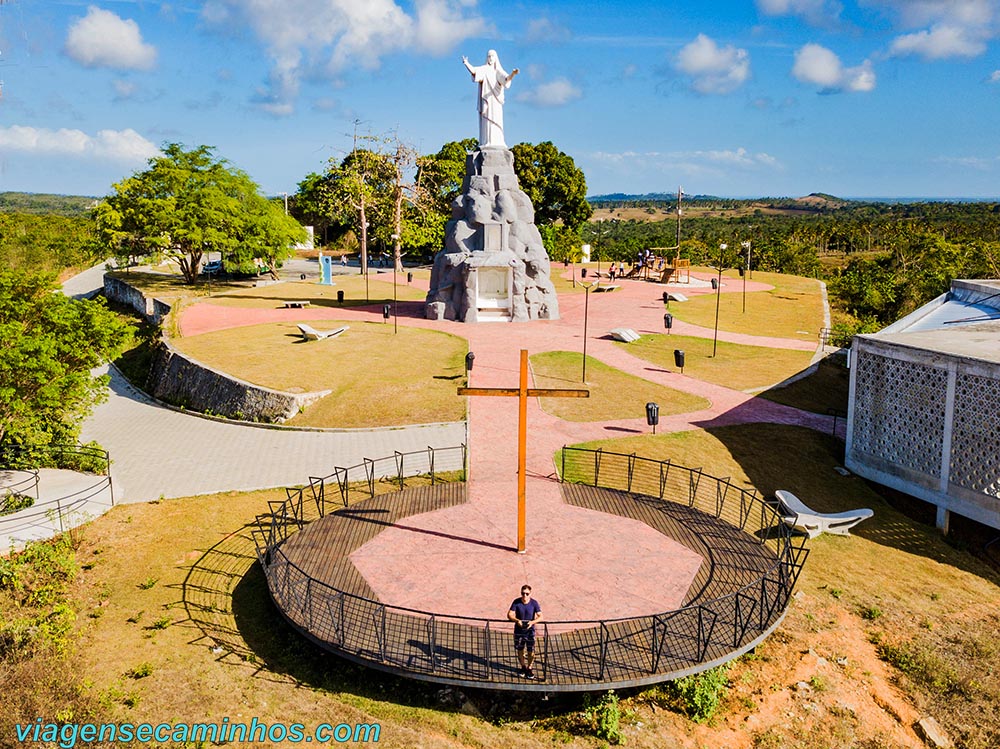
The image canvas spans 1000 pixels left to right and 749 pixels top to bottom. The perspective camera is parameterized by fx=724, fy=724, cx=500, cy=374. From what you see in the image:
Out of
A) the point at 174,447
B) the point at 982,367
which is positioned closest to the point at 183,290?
the point at 174,447

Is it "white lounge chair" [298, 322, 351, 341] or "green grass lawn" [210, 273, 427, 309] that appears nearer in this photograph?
"white lounge chair" [298, 322, 351, 341]

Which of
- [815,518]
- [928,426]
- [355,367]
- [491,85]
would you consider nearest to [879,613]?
[815,518]

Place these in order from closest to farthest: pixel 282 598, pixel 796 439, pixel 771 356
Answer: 1. pixel 282 598
2. pixel 796 439
3. pixel 771 356

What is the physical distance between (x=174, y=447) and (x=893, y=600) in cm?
2037

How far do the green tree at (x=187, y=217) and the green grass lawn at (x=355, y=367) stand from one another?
1489cm

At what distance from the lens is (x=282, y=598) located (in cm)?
1286

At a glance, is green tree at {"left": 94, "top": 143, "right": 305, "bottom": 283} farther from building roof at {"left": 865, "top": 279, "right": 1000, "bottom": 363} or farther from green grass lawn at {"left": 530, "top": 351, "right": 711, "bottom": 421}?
building roof at {"left": 865, "top": 279, "right": 1000, "bottom": 363}

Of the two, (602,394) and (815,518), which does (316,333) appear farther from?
(815,518)

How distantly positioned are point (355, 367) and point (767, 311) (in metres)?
28.9

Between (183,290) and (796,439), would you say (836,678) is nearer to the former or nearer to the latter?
(796,439)

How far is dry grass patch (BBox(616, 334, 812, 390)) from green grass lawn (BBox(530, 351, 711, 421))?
3.11 m

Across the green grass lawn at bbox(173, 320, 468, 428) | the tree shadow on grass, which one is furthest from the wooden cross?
the green grass lawn at bbox(173, 320, 468, 428)

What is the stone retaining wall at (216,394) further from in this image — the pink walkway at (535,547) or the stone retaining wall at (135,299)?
the stone retaining wall at (135,299)

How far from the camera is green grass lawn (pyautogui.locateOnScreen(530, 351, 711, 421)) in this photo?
24.7 meters
